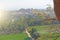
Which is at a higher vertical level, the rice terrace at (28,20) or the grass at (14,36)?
the rice terrace at (28,20)

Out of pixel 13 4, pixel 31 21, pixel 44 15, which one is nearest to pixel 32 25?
pixel 31 21

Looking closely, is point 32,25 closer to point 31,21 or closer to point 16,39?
point 31,21

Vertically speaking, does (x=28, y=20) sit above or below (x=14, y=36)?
above

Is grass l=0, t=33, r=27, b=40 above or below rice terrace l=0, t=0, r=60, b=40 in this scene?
below

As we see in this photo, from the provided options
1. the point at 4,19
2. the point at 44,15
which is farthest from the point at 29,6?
the point at 4,19

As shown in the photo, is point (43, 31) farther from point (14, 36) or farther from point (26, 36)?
point (14, 36)

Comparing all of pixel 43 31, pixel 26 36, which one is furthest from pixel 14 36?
pixel 43 31

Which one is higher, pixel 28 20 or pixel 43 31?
pixel 28 20

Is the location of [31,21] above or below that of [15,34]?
above

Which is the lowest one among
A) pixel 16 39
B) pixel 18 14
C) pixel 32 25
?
pixel 16 39

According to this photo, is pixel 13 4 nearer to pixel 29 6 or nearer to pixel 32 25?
pixel 29 6
